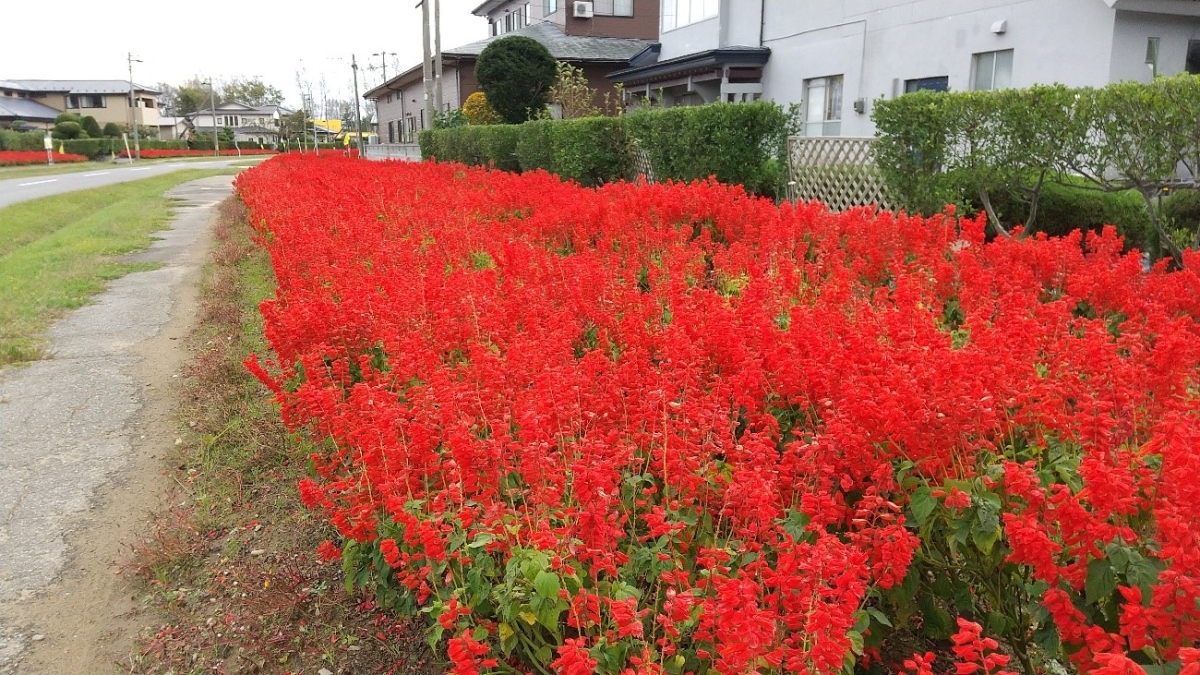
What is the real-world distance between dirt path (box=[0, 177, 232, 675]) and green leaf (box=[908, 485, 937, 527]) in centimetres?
298

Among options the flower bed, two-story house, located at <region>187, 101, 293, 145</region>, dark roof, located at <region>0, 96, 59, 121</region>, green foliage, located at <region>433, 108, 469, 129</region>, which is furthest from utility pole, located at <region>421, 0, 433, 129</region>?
two-story house, located at <region>187, 101, 293, 145</region>

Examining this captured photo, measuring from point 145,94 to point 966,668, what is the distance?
403 ft

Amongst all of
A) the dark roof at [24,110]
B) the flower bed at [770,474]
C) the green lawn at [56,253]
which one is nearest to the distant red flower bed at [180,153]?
the dark roof at [24,110]

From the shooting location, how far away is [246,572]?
12.8 ft

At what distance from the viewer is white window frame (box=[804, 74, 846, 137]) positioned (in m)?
18.7

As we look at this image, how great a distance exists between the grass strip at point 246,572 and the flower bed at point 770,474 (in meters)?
0.24

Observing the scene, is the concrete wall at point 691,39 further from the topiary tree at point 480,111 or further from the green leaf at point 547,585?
the green leaf at point 547,585

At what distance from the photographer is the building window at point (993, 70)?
13992mm

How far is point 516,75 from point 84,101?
8800 cm

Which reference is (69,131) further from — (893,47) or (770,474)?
(770,474)

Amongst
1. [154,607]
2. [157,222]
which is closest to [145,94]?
[157,222]

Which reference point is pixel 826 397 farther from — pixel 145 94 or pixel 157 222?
pixel 145 94

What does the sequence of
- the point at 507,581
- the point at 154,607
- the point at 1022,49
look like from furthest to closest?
A: the point at 1022,49
the point at 154,607
the point at 507,581

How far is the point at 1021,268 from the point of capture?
5.17 metres
